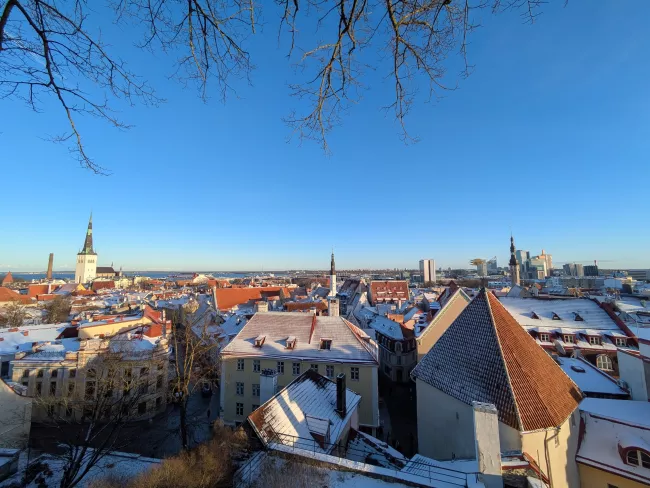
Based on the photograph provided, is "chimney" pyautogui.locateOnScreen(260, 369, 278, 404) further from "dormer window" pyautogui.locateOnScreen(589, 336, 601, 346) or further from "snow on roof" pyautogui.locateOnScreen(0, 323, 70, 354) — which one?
"dormer window" pyautogui.locateOnScreen(589, 336, 601, 346)

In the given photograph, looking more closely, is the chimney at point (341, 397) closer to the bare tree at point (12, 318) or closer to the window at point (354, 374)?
the window at point (354, 374)

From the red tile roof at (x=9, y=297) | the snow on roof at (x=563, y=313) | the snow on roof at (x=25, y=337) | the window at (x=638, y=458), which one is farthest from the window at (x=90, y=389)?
the red tile roof at (x=9, y=297)

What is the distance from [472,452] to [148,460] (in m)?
10.4

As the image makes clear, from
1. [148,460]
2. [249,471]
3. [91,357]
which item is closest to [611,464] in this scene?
[249,471]

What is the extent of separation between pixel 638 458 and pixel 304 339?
15365 mm

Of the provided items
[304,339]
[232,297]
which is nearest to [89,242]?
[232,297]

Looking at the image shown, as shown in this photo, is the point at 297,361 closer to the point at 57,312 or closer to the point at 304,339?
the point at 304,339

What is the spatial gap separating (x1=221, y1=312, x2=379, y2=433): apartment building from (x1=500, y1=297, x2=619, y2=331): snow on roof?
56.8 feet

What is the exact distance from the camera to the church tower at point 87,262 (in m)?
116

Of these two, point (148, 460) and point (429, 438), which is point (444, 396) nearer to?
point (429, 438)

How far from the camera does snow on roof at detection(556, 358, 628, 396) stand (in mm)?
14745

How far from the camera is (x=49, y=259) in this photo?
136 metres

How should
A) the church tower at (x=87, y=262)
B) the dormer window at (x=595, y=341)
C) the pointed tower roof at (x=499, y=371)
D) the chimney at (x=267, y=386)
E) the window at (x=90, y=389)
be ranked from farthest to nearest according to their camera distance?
the church tower at (x=87, y=262) → the dormer window at (x=595, y=341) → the window at (x=90, y=389) → the chimney at (x=267, y=386) → the pointed tower roof at (x=499, y=371)

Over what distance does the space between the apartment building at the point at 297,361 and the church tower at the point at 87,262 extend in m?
128
